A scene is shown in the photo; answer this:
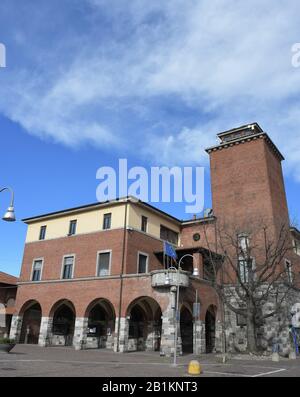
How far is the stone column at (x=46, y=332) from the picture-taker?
3036 centimetres

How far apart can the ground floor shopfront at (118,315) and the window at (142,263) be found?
7.76 feet

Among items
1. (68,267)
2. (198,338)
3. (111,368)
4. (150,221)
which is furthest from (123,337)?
(111,368)

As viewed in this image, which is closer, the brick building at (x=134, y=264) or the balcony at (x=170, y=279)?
the balcony at (x=170, y=279)

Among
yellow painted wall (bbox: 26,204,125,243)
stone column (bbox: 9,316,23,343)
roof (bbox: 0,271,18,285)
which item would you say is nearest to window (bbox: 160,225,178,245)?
yellow painted wall (bbox: 26,204,125,243)

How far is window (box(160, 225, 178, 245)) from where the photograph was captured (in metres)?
35.3

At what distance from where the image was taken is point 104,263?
31.3m

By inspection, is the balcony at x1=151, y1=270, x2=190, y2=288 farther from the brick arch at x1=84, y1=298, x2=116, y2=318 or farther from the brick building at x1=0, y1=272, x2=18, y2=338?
the brick building at x1=0, y1=272, x2=18, y2=338

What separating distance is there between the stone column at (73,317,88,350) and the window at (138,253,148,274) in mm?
5934

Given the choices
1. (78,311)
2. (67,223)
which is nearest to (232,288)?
(78,311)

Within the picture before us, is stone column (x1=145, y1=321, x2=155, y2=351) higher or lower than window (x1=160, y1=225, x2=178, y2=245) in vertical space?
lower

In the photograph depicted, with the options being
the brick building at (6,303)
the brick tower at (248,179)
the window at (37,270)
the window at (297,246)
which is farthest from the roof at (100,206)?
the window at (297,246)

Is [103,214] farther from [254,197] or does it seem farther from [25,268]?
[254,197]

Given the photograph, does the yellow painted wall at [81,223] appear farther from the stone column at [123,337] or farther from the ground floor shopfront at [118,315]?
the stone column at [123,337]
